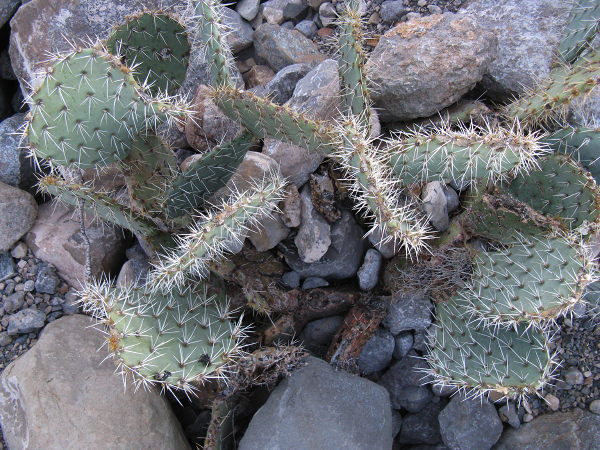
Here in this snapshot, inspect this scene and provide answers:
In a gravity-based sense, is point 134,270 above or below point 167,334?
below

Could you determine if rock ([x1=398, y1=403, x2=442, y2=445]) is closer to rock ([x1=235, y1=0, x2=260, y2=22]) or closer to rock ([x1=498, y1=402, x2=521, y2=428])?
rock ([x1=498, y1=402, x2=521, y2=428])

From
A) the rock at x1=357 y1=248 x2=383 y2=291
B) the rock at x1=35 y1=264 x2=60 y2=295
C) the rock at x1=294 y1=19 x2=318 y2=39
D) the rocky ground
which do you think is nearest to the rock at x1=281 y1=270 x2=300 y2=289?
the rocky ground

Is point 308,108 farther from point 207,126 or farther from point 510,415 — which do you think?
point 510,415

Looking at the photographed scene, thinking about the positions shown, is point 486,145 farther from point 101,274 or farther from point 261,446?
point 101,274

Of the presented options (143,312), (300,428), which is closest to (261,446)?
(300,428)

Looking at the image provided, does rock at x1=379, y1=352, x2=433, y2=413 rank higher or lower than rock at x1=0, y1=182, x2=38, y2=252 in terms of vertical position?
lower

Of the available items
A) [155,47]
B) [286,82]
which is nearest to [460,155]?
[286,82]
